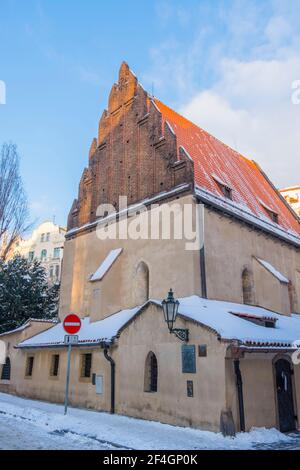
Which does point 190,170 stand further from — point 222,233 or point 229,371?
point 229,371

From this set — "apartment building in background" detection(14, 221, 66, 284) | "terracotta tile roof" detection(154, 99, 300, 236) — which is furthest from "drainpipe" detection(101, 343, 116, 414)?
"apartment building in background" detection(14, 221, 66, 284)

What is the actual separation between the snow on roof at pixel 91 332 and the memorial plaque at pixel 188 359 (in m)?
2.61

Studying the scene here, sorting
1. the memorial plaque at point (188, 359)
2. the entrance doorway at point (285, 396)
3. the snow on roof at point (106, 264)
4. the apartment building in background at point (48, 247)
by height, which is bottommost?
the entrance doorway at point (285, 396)

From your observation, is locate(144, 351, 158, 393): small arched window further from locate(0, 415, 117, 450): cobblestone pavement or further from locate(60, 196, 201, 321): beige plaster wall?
locate(0, 415, 117, 450): cobblestone pavement

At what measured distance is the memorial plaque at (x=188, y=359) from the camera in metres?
10.4

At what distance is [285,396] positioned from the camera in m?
11.5

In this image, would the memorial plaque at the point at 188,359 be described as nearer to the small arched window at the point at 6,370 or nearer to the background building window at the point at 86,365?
the background building window at the point at 86,365

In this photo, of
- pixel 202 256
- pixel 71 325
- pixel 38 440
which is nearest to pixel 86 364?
pixel 71 325

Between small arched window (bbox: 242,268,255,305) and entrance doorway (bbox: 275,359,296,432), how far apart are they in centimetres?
508

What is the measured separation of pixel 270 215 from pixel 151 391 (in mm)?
12998

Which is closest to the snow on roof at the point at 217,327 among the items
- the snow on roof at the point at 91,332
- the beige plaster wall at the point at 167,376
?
the snow on roof at the point at 91,332

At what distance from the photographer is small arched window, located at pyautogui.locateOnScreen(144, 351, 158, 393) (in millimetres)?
11715
